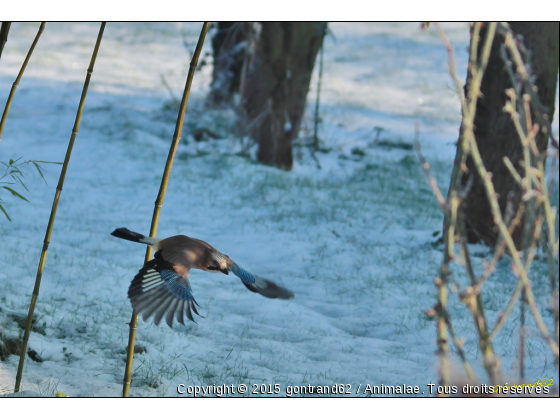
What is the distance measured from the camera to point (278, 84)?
18.2 ft

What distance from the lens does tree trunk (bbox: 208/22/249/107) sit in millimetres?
6871

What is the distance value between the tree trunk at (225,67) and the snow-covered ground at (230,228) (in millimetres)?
260

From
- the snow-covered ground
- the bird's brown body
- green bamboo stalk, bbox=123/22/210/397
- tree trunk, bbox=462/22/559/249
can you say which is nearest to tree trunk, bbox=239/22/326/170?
the snow-covered ground

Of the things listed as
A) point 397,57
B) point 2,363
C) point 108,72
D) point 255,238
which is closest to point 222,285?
point 255,238

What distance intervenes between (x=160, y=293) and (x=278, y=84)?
4.12 metres

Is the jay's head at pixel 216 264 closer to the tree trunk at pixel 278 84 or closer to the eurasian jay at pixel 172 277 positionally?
the eurasian jay at pixel 172 277

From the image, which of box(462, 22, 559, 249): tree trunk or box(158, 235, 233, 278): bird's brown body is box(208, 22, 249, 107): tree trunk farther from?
box(158, 235, 233, 278): bird's brown body

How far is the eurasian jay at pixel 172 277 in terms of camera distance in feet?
5.32

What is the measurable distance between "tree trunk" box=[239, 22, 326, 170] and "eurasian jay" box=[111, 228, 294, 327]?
3.86m

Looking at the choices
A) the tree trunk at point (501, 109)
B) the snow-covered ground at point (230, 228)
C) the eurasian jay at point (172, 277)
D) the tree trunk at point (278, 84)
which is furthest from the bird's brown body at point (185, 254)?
the tree trunk at point (278, 84)

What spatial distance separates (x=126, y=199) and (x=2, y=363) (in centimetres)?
251

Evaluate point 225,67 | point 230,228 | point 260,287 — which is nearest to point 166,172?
point 260,287

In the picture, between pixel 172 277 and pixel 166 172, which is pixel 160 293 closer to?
pixel 172 277

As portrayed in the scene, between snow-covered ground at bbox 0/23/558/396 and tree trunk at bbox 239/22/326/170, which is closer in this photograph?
snow-covered ground at bbox 0/23/558/396
